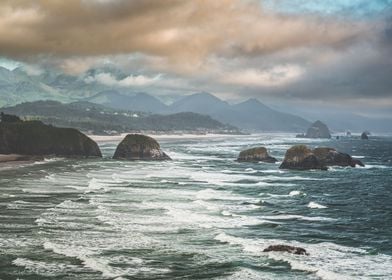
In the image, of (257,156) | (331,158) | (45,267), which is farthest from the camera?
(257,156)

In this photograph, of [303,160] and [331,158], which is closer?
[303,160]

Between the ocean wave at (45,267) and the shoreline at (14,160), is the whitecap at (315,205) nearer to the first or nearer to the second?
the ocean wave at (45,267)

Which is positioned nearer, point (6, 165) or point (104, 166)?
point (6, 165)

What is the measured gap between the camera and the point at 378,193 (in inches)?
2726

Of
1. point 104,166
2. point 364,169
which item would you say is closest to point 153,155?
point 104,166

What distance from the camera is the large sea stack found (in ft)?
387

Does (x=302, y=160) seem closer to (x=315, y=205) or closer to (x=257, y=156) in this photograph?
(x=257, y=156)

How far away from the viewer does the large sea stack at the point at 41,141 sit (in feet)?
387

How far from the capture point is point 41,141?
122 m

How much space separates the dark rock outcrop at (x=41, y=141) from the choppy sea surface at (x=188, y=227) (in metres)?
43.3

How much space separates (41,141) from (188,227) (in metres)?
89.4

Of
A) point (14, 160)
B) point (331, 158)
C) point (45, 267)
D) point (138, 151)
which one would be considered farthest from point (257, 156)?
point (45, 267)

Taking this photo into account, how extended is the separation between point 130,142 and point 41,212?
78.3 metres

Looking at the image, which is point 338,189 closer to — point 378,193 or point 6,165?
point 378,193
